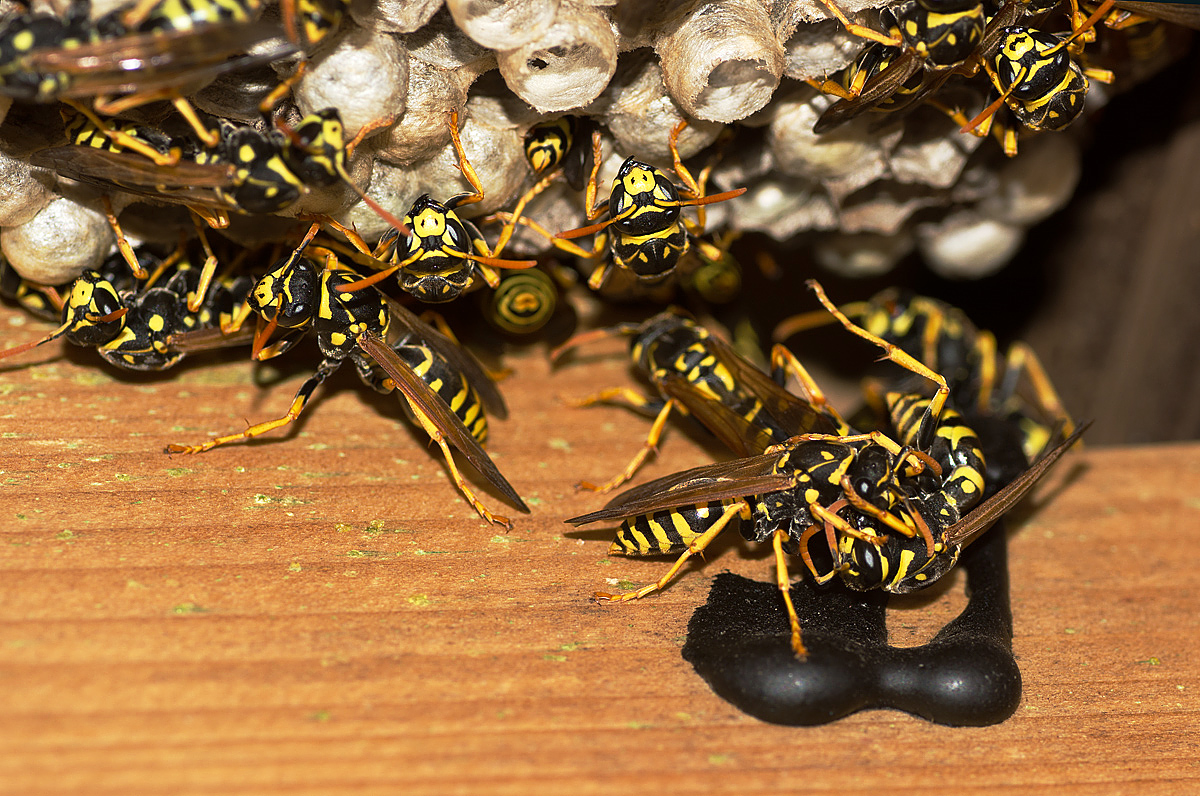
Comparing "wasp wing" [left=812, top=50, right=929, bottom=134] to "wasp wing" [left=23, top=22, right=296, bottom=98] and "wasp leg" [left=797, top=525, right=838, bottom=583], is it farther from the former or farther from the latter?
"wasp wing" [left=23, top=22, right=296, bottom=98]

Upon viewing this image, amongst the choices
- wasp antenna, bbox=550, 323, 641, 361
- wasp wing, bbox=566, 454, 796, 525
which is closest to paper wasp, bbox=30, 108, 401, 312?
wasp wing, bbox=566, 454, 796, 525

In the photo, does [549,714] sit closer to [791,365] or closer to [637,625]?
[637,625]

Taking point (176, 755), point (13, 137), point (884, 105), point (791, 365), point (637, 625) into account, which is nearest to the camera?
point (176, 755)

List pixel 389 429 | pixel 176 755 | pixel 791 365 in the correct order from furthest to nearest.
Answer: pixel 791 365, pixel 389 429, pixel 176 755

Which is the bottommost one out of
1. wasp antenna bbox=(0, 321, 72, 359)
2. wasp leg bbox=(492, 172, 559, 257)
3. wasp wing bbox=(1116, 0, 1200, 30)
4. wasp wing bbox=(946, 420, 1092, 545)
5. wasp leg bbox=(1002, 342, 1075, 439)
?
wasp leg bbox=(1002, 342, 1075, 439)

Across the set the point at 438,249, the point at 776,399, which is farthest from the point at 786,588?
the point at 438,249

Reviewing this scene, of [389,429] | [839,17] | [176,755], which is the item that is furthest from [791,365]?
[176,755]
